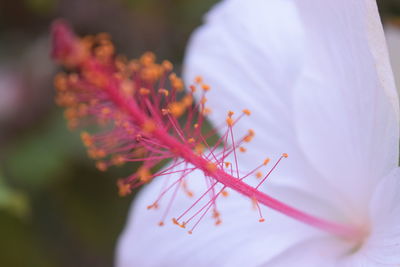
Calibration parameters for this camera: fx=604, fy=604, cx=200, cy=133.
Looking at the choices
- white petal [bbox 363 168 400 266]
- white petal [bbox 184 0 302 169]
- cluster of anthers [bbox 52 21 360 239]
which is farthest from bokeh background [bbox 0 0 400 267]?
white petal [bbox 363 168 400 266]

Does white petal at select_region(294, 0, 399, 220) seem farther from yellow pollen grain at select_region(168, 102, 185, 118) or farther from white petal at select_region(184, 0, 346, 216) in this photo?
yellow pollen grain at select_region(168, 102, 185, 118)

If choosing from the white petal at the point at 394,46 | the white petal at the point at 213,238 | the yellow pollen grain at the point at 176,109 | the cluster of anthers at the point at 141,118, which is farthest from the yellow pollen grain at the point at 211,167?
the white petal at the point at 394,46

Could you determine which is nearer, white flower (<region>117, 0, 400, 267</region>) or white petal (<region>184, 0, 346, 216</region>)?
white flower (<region>117, 0, 400, 267</region>)

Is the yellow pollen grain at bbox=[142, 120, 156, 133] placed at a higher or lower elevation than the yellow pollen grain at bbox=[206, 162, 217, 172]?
higher

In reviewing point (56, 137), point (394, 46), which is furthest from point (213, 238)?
point (56, 137)

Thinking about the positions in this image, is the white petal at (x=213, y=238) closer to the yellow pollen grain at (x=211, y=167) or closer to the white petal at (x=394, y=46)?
the yellow pollen grain at (x=211, y=167)

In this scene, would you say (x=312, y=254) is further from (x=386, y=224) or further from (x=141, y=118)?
(x=141, y=118)

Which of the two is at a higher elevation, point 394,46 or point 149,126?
point 149,126
